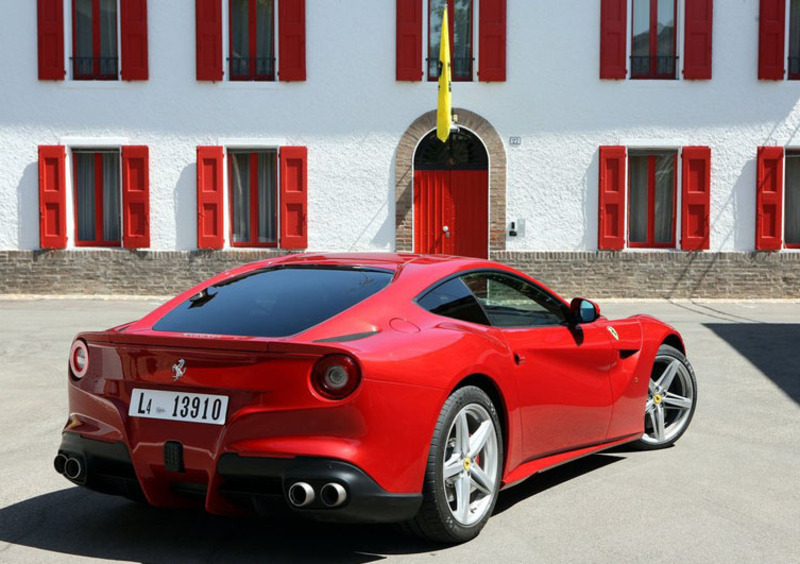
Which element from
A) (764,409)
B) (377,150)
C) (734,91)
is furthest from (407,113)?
(764,409)

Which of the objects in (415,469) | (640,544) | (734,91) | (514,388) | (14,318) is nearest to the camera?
(415,469)

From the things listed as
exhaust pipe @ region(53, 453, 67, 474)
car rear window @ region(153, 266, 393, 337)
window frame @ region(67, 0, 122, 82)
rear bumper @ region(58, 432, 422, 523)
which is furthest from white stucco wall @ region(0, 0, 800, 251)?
rear bumper @ region(58, 432, 422, 523)

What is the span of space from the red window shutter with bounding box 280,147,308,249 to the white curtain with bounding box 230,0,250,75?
6.29 ft

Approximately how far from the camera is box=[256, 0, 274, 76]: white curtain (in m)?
20.6

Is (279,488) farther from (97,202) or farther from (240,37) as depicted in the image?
(97,202)

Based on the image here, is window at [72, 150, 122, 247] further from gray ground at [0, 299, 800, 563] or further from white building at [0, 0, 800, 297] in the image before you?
gray ground at [0, 299, 800, 563]

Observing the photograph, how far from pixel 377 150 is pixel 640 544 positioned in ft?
53.5

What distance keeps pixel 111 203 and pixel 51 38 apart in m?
3.24

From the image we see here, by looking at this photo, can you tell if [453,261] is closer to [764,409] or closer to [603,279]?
[764,409]

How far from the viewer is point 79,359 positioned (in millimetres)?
4703

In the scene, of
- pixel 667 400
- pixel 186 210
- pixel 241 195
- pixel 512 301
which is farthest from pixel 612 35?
pixel 512 301

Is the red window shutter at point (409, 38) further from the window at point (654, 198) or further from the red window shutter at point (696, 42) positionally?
the red window shutter at point (696, 42)

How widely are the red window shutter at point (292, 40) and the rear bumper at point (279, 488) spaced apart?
54.5 feet

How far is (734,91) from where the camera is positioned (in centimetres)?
2022
